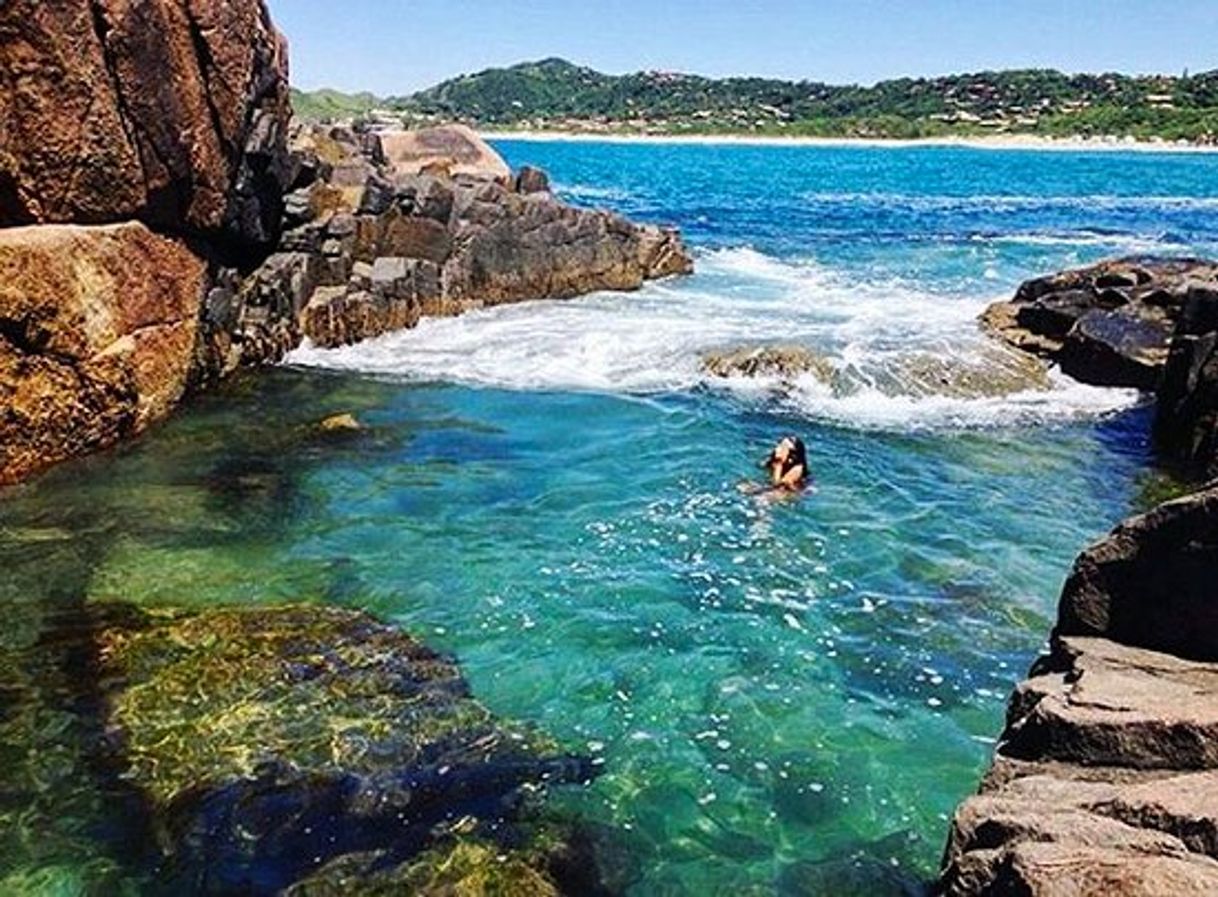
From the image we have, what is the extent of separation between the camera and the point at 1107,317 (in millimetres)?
21641

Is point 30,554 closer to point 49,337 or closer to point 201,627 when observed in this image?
point 201,627

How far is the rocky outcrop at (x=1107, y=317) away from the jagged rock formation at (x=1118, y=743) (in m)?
13.5

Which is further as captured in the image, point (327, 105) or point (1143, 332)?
point (327, 105)

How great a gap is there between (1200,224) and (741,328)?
123 ft

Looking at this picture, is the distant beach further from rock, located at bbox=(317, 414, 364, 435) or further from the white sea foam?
rock, located at bbox=(317, 414, 364, 435)

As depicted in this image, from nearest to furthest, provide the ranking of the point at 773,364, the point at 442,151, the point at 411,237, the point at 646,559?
the point at 646,559 → the point at 773,364 → the point at 411,237 → the point at 442,151

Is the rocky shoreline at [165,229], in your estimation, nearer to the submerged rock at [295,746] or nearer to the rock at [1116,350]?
the submerged rock at [295,746]

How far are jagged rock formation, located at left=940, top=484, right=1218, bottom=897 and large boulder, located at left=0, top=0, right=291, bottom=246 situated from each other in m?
13.5

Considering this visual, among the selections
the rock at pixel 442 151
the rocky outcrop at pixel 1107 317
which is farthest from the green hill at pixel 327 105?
the rocky outcrop at pixel 1107 317

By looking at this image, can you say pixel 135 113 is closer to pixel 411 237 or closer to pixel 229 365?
pixel 229 365

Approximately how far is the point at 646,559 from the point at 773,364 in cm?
947

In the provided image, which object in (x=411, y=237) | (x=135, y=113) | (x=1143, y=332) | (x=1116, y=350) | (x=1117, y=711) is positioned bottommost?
(x=1116, y=350)

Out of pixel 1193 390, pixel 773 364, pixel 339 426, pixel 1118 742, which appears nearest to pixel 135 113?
pixel 339 426

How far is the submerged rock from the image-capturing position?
22.6ft
